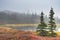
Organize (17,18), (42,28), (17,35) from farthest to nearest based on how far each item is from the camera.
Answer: (17,18)
(42,28)
(17,35)

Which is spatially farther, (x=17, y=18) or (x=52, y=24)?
(x=17, y=18)

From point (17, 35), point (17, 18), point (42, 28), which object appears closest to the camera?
point (17, 35)

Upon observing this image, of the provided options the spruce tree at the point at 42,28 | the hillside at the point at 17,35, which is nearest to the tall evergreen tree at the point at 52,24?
the spruce tree at the point at 42,28

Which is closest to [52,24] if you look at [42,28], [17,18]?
[42,28]

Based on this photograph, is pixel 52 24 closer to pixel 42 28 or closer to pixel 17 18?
pixel 42 28

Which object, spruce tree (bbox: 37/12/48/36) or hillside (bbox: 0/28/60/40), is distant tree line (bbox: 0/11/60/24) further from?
hillside (bbox: 0/28/60/40)

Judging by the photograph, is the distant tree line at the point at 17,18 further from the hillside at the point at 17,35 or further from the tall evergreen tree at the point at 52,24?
the hillside at the point at 17,35

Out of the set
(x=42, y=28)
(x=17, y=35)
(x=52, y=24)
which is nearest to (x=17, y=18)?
(x=17, y=35)

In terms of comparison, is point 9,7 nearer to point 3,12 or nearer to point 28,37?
point 3,12

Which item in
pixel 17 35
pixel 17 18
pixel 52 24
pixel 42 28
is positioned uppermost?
pixel 17 18

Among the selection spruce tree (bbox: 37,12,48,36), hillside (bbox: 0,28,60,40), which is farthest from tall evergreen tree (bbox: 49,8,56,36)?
hillside (bbox: 0,28,60,40)

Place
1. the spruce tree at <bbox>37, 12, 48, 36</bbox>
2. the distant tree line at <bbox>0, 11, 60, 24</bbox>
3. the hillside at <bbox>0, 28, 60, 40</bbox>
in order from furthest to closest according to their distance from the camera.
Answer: the distant tree line at <bbox>0, 11, 60, 24</bbox> → the spruce tree at <bbox>37, 12, 48, 36</bbox> → the hillside at <bbox>0, 28, 60, 40</bbox>

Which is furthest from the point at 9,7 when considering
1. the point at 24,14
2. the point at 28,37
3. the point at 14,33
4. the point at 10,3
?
the point at 28,37

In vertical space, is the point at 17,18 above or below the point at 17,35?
above
